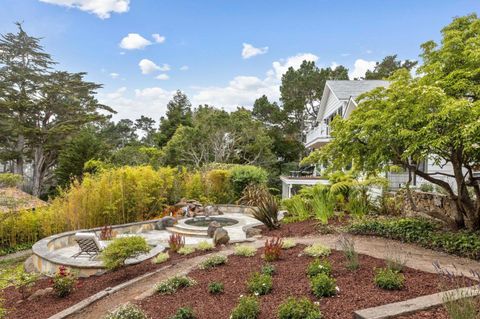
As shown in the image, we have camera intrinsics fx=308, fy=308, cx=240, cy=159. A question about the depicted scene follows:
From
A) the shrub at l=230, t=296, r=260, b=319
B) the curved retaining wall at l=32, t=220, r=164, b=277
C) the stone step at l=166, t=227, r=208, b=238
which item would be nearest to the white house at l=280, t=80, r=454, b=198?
the stone step at l=166, t=227, r=208, b=238

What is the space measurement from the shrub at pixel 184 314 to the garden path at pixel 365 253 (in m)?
1.20

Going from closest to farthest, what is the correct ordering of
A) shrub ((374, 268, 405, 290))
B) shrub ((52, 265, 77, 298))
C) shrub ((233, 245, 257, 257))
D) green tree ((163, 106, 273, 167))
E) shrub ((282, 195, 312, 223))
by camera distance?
shrub ((374, 268, 405, 290)), shrub ((52, 265, 77, 298)), shrub ((233, 245, 257, 257)), shrub ((282, 195, 312, 223)), green tree ((163, 106, 273, 167))

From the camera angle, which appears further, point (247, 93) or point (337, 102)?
point (247, 93)

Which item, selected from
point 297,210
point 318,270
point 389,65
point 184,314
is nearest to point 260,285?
point 318,270

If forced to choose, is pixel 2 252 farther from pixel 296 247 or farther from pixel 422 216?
pixel 422 216

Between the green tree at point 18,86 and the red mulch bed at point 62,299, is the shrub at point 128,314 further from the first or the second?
the green tree at point 18,86

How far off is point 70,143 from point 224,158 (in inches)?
446

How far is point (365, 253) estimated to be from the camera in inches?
228

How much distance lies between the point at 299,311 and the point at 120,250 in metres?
3.75

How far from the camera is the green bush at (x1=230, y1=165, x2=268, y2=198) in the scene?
16.1 m

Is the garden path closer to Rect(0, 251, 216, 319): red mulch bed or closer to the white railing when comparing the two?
→ Rect(0, 251, 216, 319): red mulch bed

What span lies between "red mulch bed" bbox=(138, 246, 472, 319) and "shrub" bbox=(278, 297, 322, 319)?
0.66ft

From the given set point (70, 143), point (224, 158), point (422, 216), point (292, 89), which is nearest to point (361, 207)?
point (422, 216)

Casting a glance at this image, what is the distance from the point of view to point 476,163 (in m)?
6.57
